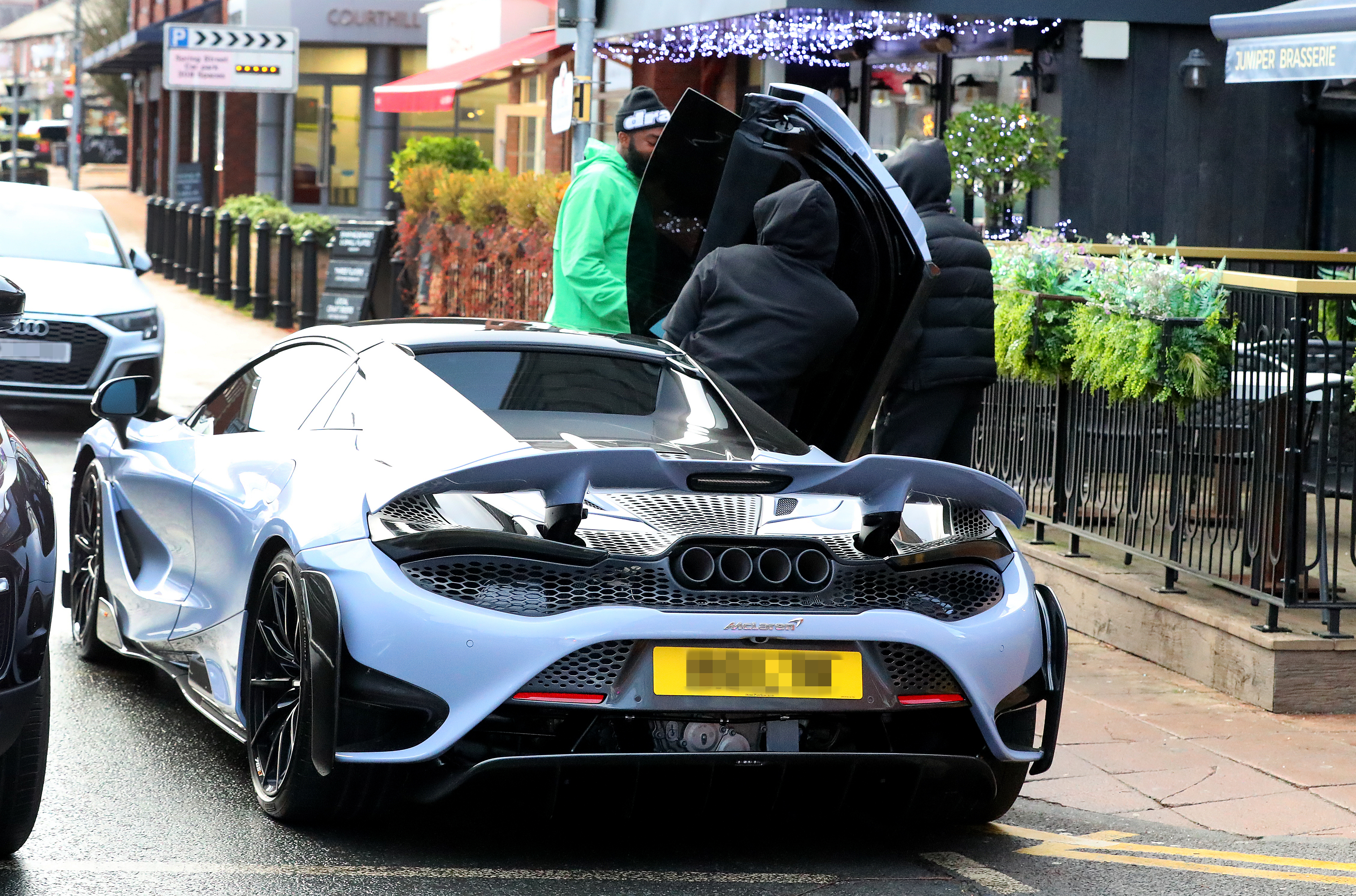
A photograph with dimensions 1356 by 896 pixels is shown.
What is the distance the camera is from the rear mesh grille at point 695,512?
429 centimetres

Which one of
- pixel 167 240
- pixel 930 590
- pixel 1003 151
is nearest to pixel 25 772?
pixel 930 590

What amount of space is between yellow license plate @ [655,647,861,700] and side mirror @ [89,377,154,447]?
2.47m

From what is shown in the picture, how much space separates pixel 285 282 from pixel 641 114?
46.8ft

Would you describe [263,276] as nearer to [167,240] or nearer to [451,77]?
[451,77]

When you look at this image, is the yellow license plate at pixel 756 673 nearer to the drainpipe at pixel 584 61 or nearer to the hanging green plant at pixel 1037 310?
the hanging green plant at pixel 1037 310

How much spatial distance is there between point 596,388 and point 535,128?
2541 centimetres

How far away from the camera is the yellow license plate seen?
164 inches

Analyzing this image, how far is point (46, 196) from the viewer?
14594mm

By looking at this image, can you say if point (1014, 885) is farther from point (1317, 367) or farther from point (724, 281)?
point (1317, 367)

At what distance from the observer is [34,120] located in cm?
9788

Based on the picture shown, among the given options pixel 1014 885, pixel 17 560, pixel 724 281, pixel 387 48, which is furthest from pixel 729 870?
pixel 387 48

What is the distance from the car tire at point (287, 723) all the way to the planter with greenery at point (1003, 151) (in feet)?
35.4

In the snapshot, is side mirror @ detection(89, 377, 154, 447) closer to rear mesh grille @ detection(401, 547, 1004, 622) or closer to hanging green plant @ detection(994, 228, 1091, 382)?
rear mesh grille @ detection(401, 547, 1004, 622)

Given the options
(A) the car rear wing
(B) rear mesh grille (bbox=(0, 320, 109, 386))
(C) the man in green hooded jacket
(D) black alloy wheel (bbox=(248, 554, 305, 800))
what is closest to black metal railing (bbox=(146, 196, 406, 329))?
(B) rear mesh grille (bbox=(0, 320, 109, 386))
